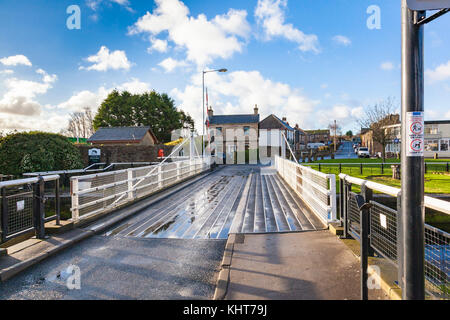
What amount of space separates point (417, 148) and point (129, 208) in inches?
282

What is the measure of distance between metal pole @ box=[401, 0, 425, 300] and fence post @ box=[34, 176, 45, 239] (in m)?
5.28

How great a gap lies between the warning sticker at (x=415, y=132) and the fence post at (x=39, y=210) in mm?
5312

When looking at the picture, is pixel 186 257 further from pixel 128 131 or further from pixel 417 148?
pixel 128 131

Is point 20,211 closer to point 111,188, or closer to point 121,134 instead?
point 111,188

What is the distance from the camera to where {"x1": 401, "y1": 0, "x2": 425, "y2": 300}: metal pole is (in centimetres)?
239

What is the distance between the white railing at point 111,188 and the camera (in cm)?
622

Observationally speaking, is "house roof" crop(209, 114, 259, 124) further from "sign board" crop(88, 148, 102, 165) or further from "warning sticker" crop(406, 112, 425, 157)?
"warning sticker" crop(406, 112, 425, 157)

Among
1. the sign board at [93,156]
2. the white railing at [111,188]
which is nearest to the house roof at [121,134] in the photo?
the sign board at [93,156]

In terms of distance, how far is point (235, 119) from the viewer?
5241cm

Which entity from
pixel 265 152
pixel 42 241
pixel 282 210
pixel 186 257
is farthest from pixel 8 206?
pixel 265 152

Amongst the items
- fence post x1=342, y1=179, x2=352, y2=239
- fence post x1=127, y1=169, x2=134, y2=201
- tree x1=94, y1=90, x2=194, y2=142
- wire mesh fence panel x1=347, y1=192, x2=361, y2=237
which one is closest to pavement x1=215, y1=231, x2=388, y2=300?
fence post x1=342, y1=179, x2=352, y2=239

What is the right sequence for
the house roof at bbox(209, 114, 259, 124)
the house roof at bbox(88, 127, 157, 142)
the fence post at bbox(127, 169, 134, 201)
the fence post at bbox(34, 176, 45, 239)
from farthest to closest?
the house roof at bbox(209, 114, 259, 124) < the house roof at bbox(88, 127, 157, 142) < the fence post at bbox(127, 169, 134, 201) < the fence post at bbox(34, 176, 45, 239)

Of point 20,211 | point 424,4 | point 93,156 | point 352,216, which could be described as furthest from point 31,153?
point 424,4

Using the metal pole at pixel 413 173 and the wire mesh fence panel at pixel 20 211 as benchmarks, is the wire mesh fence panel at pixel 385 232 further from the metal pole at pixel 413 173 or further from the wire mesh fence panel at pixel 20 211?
the wire mesh fence panel at pixel 20 211
